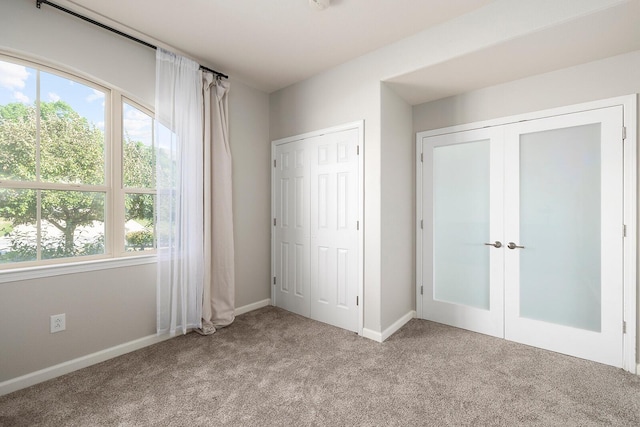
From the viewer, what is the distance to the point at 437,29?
2.39 m

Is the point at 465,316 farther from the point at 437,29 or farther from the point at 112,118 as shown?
the point at 112,118

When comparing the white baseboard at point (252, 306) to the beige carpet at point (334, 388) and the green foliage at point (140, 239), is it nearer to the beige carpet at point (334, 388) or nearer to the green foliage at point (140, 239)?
the beige carpet at point (334, 388)

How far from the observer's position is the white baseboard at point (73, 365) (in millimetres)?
1983

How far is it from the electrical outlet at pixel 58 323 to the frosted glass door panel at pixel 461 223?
336 centimetres

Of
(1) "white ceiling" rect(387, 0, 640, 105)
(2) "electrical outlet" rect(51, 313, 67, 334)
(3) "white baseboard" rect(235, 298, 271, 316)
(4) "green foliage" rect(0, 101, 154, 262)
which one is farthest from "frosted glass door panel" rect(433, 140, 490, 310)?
(2) "electrical outlet" rect(51, 313, 67, 334)

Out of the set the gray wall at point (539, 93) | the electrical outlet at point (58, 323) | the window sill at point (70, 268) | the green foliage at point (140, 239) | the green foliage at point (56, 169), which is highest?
the gray wall at point (539, 93)

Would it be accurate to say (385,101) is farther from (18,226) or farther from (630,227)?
(18,226)

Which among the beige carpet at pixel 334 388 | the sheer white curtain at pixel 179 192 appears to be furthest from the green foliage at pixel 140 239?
the beige carpet at pixel 334 388

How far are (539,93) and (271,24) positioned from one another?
240cm

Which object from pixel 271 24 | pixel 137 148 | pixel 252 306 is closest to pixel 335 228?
pixel 252 306

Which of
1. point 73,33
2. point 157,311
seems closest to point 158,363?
point 157,311

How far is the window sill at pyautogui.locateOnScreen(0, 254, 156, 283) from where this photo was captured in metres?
2.01

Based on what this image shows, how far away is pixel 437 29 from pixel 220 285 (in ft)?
10.2

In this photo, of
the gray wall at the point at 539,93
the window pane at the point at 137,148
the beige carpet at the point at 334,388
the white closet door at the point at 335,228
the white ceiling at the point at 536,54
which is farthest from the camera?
the white closet door at the point at 335,228
